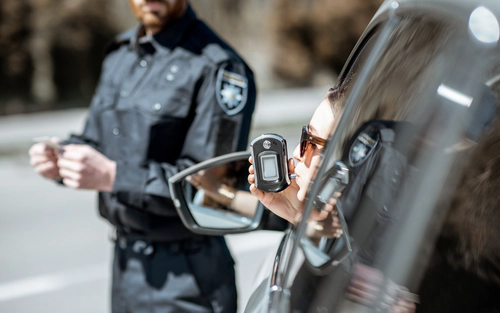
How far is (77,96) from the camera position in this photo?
16062 mm

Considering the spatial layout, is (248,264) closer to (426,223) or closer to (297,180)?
(297,180)

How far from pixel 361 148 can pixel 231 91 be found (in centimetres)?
97

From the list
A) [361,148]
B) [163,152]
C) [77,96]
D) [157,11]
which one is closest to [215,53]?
[157,11]

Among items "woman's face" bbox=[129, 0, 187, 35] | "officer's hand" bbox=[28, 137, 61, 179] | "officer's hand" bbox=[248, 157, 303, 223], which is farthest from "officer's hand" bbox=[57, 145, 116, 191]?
"officer's hand" bbox=[248, 157, 303, 223]

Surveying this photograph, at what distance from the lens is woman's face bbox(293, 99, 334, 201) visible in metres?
1.09

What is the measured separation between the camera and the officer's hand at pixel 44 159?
1948 mm

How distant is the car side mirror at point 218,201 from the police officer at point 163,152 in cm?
26

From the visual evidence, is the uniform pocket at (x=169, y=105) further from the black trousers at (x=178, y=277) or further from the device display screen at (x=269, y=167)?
the device display screen at (x=269, y=167)

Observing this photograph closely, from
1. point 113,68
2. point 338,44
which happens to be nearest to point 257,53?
point 338,44

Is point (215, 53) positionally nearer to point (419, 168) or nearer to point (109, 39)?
point (419, 168)

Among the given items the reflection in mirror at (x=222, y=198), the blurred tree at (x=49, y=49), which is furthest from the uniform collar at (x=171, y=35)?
the blurred tree at (x=49, y=49)

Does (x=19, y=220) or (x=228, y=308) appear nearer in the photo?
(x=228, y=308)

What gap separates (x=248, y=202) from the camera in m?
1.59

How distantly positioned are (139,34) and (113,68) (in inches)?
6.5
